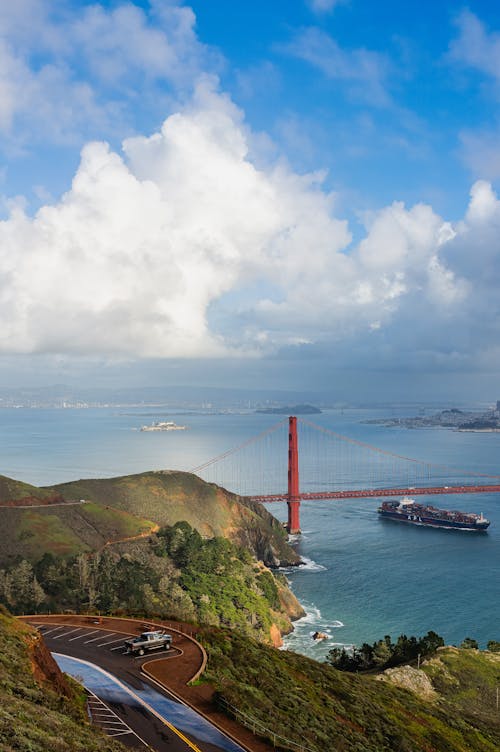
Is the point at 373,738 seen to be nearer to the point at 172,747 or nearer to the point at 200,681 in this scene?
the point at 200,681

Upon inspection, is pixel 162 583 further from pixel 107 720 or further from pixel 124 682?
pixel 107 720

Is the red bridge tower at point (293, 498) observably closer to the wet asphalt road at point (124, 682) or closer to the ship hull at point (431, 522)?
the ship hull at point (431, 522)

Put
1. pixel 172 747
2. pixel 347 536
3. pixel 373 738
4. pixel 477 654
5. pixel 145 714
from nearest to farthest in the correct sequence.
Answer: pixel 172 747
pixel 145 714
pixel 373 738
pixel 477 654
pixel 347 536

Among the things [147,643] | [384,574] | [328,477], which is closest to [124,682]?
[147,643]

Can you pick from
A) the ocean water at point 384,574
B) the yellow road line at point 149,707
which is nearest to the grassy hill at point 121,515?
the ocean water at point 384,574

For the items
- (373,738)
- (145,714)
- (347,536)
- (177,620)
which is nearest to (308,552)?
(347,536)

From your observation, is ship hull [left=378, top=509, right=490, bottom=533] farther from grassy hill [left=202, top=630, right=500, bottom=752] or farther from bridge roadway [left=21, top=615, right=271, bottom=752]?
bridge roadway [left=21, top=615, right=271, bottom=752]
